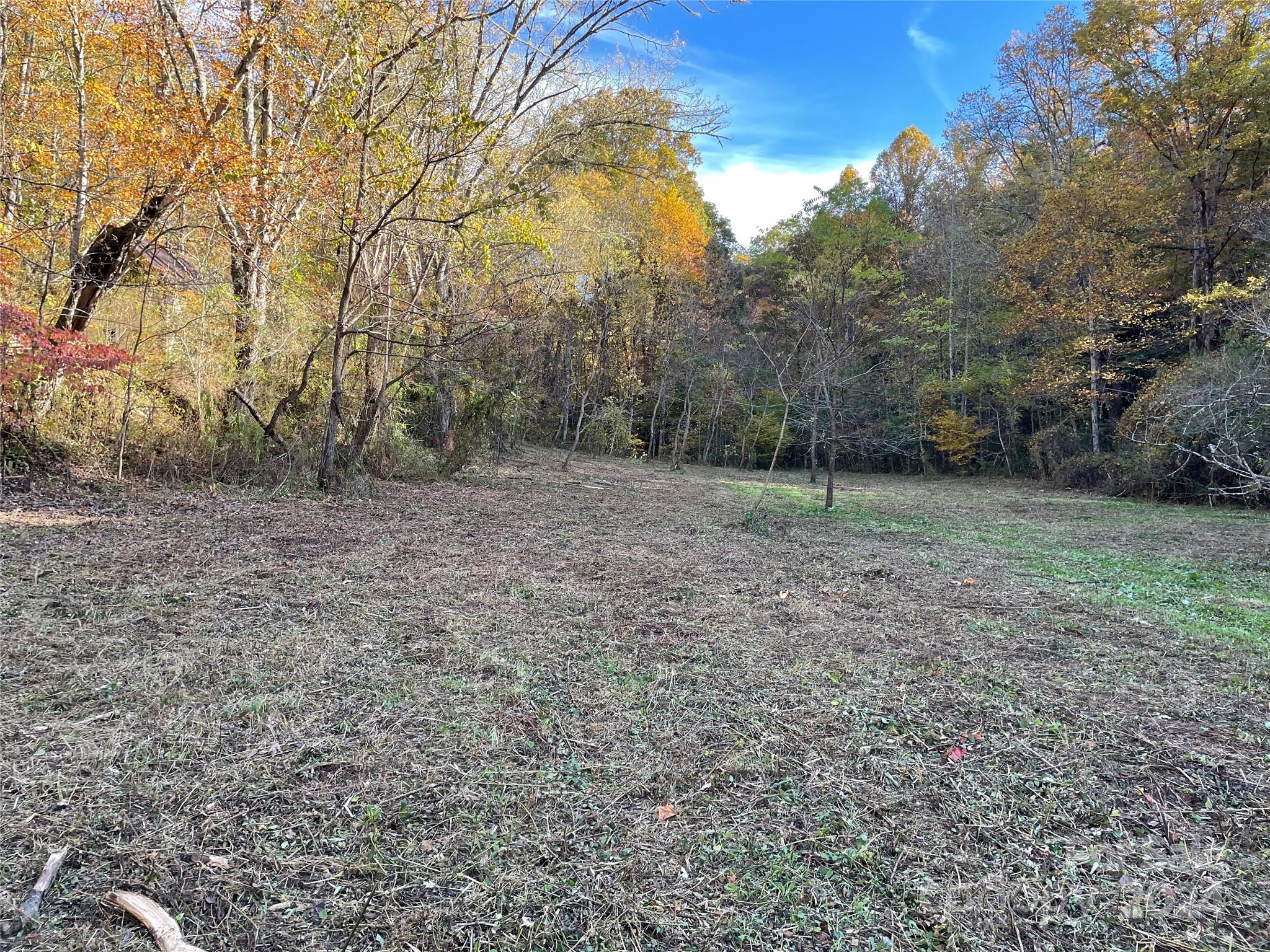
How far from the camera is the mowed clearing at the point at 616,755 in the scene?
4.57 feet

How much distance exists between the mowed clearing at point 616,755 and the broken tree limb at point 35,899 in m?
0.03

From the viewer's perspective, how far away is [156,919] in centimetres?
129

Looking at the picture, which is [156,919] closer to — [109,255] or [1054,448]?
[109,255]

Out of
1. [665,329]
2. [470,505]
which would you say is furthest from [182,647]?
[665,329]

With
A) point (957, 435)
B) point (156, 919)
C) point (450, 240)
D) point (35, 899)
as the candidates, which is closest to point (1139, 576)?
point (156, 919)

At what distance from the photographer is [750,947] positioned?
51.7 inches

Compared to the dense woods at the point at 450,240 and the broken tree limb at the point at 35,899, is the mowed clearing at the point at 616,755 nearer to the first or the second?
the broken tree limb at the point at 35,899

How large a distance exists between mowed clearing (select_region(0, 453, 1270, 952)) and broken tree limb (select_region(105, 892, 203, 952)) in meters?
0.03

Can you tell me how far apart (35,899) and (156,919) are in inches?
11.9

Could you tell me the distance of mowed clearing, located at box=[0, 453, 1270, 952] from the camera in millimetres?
1392

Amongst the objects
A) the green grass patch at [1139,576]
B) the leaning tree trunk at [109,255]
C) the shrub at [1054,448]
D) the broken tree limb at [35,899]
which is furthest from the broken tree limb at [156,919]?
the shrub at [1054,448]

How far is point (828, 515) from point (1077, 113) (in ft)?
55.5

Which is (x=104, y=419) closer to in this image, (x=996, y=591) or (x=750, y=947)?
(x=750, y=947)

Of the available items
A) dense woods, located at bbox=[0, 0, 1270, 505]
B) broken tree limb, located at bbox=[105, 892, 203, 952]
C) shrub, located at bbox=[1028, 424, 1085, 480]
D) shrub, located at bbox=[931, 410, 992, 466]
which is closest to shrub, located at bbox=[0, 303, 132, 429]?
dense woods, located at bbox=[0, 0, 1270, 505]
